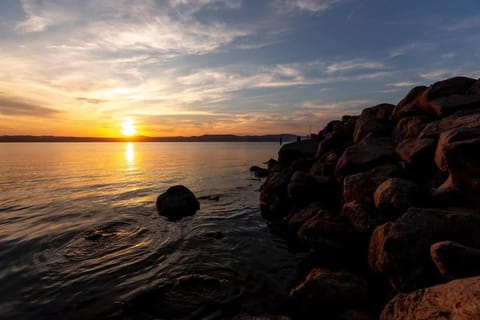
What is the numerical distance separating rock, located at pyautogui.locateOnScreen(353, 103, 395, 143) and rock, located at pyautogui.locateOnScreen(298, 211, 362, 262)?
25.1 ft

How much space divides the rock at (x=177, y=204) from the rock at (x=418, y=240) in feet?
42.5

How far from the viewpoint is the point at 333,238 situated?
9984 mm

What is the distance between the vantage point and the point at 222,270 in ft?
33.3

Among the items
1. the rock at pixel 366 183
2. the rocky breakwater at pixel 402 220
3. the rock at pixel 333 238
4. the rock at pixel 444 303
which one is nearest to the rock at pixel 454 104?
the rocky breakwater at pixel 402 220

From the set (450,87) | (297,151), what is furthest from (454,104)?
(297,151)

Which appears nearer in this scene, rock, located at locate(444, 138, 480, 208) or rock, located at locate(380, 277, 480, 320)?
rock, located at locate(380, 277, 480, 320)

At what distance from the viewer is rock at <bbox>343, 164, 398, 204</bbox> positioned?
429 inches

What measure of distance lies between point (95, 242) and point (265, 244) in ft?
26.8

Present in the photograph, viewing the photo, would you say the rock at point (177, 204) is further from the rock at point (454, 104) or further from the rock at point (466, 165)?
the rock at point (454, 104)

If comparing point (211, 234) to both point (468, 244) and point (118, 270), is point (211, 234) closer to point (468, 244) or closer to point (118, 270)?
point (118, 270)

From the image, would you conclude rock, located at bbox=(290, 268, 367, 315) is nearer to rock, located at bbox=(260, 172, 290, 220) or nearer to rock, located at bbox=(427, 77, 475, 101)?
rock, located at bbox=(260, 172, 290, 220)

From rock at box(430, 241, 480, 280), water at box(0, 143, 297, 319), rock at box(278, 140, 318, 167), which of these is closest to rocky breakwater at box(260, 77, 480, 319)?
rock at box(430, 241, 480, 280)

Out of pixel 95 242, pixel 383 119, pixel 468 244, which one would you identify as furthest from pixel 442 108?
pixel 95 242

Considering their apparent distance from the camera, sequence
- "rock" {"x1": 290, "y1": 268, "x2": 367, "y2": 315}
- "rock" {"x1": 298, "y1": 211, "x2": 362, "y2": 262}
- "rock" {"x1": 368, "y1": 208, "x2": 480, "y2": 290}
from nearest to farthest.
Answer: "rock" {"x1": 368, "y1": 208, "x2": 480, "y2": 290}
"rock" {"x1": 290, "y1": 268, "x2": 367, "y2": 315}
"rock" {"x1": 298, "y1": 211, "x2": 362, "y2": 262}
